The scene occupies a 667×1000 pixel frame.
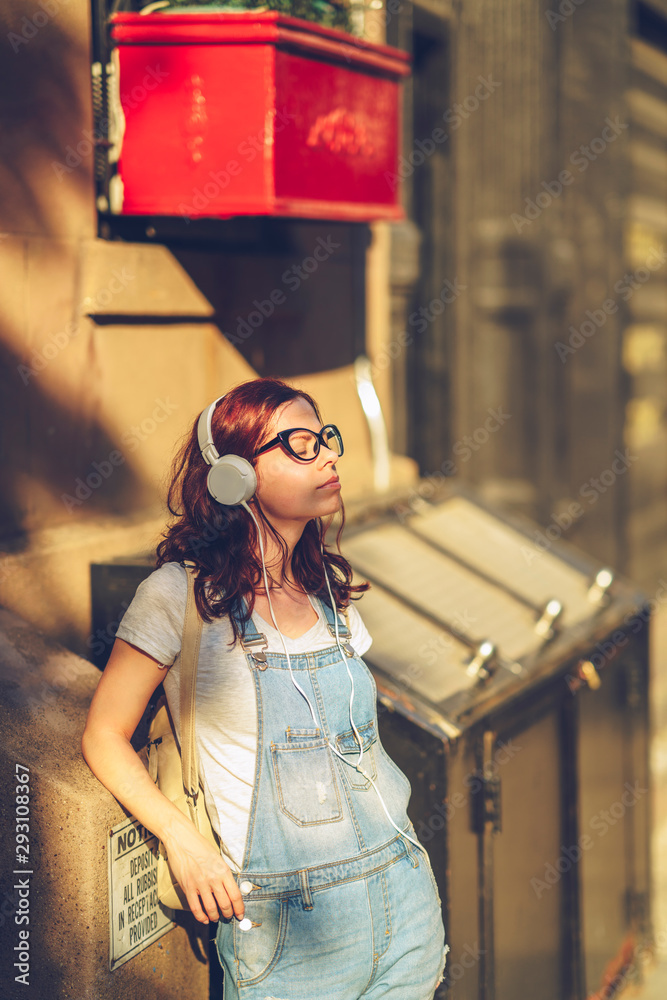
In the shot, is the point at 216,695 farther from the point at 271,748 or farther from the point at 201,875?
the point at 201,875

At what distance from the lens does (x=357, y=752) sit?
2.29m

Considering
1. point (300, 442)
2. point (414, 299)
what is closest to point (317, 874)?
point (300, 442)

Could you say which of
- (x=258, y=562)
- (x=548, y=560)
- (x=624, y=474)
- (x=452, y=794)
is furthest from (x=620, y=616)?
(x=624, y=474)

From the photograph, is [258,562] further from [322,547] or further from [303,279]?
[303,279]

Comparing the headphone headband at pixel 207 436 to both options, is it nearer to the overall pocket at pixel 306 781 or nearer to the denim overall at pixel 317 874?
the denim overall at pixel 317 874

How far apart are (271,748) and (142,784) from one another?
261 millimetres

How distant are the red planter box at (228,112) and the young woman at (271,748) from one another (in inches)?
44.0

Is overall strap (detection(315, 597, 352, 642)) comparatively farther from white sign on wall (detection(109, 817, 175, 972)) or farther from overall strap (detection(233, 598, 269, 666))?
white sign on wall (detection(109, 817, 175, 972))

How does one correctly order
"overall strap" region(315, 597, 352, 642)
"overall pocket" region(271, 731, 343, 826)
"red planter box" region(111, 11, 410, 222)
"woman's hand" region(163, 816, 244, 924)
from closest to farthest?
"woman's hand" region(163, 816, 244, 924), "overall pocket" region(271, 731, 343, 826), "overall strap" region(315, 597, 352, 642), "red planter box" region(111, 11, 410, 222)

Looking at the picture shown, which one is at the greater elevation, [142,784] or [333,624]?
[333,624]

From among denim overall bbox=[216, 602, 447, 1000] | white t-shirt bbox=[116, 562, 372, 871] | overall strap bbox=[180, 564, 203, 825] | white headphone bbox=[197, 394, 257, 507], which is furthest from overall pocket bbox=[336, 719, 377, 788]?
white headphone bbox=[197, 394, 257, 507]

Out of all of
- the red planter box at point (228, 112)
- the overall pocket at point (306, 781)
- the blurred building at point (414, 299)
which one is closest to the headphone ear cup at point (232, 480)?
the overall pocket at point (306, 781)

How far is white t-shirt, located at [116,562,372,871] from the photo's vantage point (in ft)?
7.20

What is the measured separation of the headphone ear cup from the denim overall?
0.88 ft
